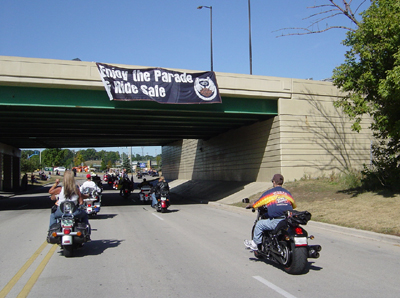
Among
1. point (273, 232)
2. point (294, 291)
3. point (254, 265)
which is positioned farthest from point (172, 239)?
point (294, 291)

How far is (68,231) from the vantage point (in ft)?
25.7

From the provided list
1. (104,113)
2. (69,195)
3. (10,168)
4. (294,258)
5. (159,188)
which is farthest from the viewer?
(10,168)

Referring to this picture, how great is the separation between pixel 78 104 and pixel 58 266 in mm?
13591

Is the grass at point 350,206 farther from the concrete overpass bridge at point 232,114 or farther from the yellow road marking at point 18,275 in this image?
the yellow road marking at point 18,275

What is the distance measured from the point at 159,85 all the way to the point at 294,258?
15.3 m

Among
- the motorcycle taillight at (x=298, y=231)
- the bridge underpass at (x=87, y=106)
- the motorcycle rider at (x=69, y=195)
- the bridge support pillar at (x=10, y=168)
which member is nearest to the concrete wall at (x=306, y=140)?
the bridge underpass at (x=87, y=106)

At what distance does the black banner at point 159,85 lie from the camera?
1931 centimetres

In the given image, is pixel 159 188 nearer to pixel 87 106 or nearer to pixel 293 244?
pixel 87 106

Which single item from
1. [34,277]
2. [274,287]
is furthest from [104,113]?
[274,287]

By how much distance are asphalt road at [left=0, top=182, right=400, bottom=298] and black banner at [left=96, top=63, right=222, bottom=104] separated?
962 centimetres

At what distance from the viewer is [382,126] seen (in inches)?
573

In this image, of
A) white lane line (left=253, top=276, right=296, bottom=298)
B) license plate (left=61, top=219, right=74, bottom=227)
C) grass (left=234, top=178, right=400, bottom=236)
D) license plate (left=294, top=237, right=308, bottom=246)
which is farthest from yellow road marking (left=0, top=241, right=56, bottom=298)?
grass (left=234, top=178, right=400, bottom=236)

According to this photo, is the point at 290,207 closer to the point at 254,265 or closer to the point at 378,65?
the point at 254,265

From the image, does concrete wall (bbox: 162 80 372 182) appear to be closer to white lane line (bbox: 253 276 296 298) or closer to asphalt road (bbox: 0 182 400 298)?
asphalt road (bbox: 0 182 400 298)
